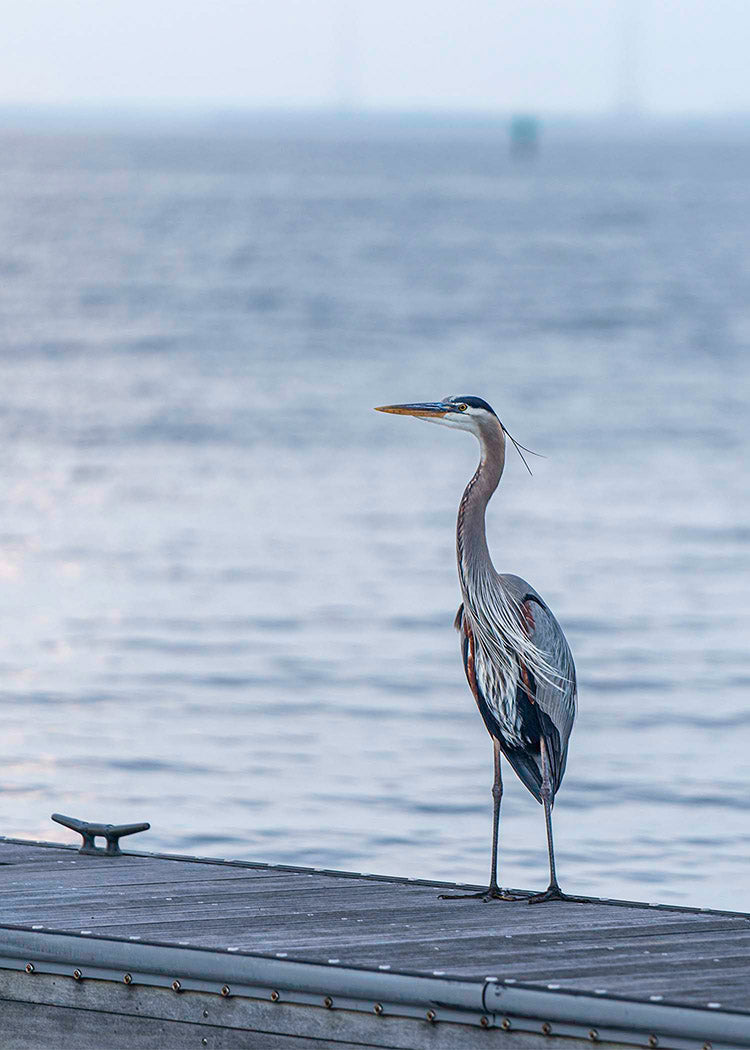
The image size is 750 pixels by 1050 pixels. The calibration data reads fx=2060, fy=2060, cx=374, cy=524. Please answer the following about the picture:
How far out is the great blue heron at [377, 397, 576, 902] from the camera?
713cm

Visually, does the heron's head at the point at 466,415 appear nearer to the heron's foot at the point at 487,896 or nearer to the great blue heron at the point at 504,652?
the great blue heron at the point at 504,652

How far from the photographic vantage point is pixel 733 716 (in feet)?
46.1

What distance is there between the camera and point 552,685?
7148 millimetres

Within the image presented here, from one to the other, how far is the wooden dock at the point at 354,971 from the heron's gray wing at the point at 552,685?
56 cm

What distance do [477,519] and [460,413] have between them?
0.38m

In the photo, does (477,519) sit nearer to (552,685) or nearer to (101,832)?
(552,685)

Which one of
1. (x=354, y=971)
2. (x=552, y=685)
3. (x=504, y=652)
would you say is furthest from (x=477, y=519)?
(x=354, y=971)

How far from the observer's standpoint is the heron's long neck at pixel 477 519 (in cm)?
714

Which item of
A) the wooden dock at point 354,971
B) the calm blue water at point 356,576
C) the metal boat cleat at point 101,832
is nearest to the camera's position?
the wooden dock at point 354,971

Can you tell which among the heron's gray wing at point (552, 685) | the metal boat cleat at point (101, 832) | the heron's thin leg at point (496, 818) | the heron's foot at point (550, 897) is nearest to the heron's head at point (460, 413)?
the heron's gray wing at point (552, 685)

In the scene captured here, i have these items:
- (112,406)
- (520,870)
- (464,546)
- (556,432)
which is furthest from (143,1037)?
(112,406)

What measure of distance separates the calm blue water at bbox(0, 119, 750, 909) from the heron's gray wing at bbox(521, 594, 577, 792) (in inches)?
120

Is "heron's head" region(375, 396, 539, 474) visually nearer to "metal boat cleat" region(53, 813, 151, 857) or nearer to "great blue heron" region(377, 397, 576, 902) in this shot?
"great blue heron" region(377, 397, 576, 902)

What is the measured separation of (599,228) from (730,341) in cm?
4687
